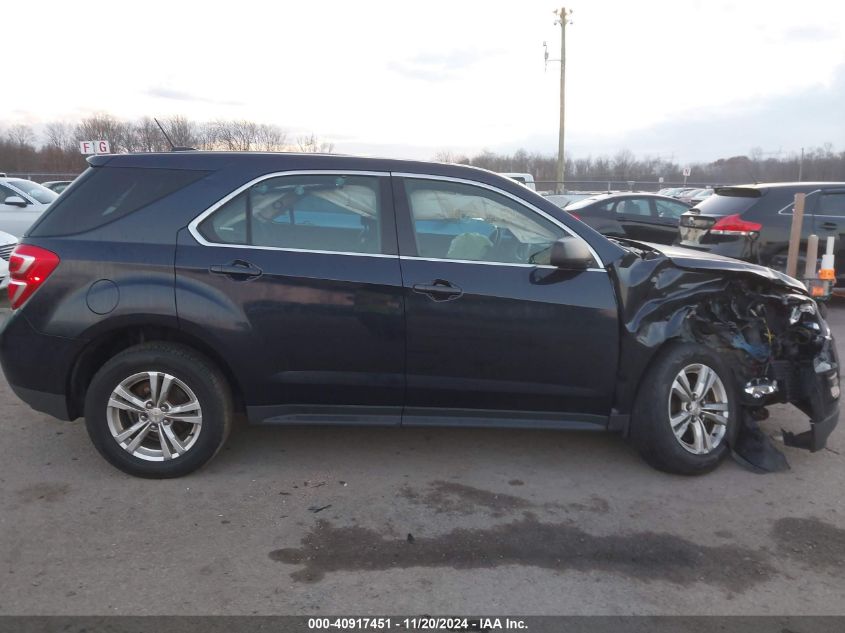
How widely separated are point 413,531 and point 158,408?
5.28 ft

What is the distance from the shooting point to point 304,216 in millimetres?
3973

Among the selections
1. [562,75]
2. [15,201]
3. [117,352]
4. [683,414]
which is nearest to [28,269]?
[117,352]

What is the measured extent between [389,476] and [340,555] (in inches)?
35.4

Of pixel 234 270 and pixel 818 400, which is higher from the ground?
pixel 234 270

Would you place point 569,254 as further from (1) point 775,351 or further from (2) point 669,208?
(2) point 669,208

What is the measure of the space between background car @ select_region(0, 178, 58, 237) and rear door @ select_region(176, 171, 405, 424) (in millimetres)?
9481

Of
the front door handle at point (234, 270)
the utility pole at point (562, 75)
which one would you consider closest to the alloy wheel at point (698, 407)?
the front door handle at point (234, 270)

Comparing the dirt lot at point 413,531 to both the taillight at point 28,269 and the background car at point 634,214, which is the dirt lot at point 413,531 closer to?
the taillight at point 28,269

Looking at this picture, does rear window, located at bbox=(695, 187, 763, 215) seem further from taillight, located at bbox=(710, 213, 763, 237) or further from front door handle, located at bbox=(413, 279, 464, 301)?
front door handle, located at bbox=(413, 279, 464, 301)

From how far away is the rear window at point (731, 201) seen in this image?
898 centimetres

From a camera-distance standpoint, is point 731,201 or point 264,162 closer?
point 264,162
